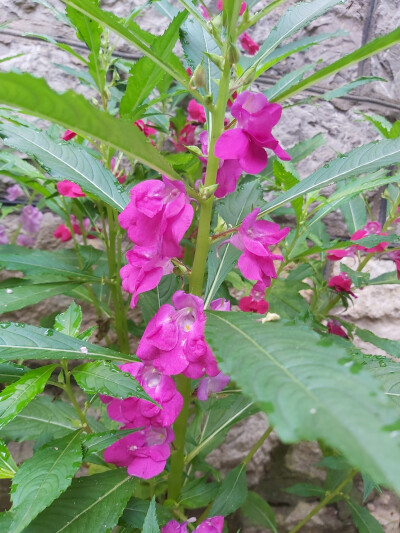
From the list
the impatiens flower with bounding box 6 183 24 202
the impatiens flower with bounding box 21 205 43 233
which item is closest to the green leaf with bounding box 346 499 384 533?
the impatiens flower with bounding box 21 205 43 233

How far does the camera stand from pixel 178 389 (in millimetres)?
711

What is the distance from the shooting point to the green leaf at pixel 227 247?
71cm

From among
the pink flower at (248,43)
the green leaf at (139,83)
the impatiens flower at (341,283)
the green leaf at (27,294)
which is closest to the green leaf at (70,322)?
the green leaf at (27,294)

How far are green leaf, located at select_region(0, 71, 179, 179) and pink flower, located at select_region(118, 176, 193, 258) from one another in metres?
0.11

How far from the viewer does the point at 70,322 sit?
0.77 meters

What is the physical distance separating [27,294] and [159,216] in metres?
0.47

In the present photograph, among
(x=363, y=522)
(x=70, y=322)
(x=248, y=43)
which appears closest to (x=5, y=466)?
(x=70, y=322)

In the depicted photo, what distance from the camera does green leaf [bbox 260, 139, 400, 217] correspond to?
61 centimetres

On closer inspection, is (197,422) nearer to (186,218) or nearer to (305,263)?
(305,263)

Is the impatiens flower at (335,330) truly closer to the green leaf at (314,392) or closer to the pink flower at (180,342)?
the pink flower at (180,342)

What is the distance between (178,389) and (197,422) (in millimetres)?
435

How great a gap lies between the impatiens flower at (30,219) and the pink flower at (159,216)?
0.96 meters

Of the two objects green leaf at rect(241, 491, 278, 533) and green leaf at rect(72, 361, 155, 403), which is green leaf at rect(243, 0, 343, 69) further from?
green leaf at rect(241, 491, 278, 533)

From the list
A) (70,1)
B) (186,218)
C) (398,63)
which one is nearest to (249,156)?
(186,218)
